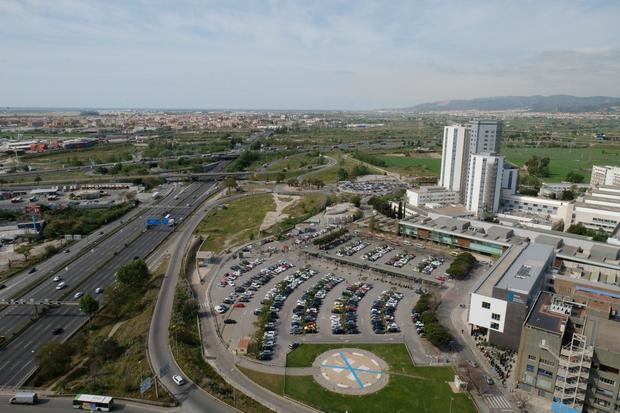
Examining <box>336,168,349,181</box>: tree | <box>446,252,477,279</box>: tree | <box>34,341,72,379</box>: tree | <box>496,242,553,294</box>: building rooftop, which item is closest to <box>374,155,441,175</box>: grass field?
<box>336,168,349,181</box>: tree

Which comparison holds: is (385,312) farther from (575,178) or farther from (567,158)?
(567,158)

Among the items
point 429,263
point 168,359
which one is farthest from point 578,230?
point 168,359

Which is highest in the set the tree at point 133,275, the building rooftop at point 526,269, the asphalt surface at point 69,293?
the building rooftop at point 526,269

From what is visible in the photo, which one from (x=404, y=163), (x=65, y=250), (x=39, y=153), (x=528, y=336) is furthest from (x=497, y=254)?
(x=39, y=153)

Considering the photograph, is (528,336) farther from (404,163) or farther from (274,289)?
(404,163)

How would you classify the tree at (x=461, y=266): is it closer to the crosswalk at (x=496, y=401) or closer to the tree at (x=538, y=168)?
the crosswalk at (x=496, y=401)

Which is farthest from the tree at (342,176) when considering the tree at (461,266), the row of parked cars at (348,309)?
the row of parked cars at (348,309)

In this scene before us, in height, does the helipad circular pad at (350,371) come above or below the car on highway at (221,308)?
below
